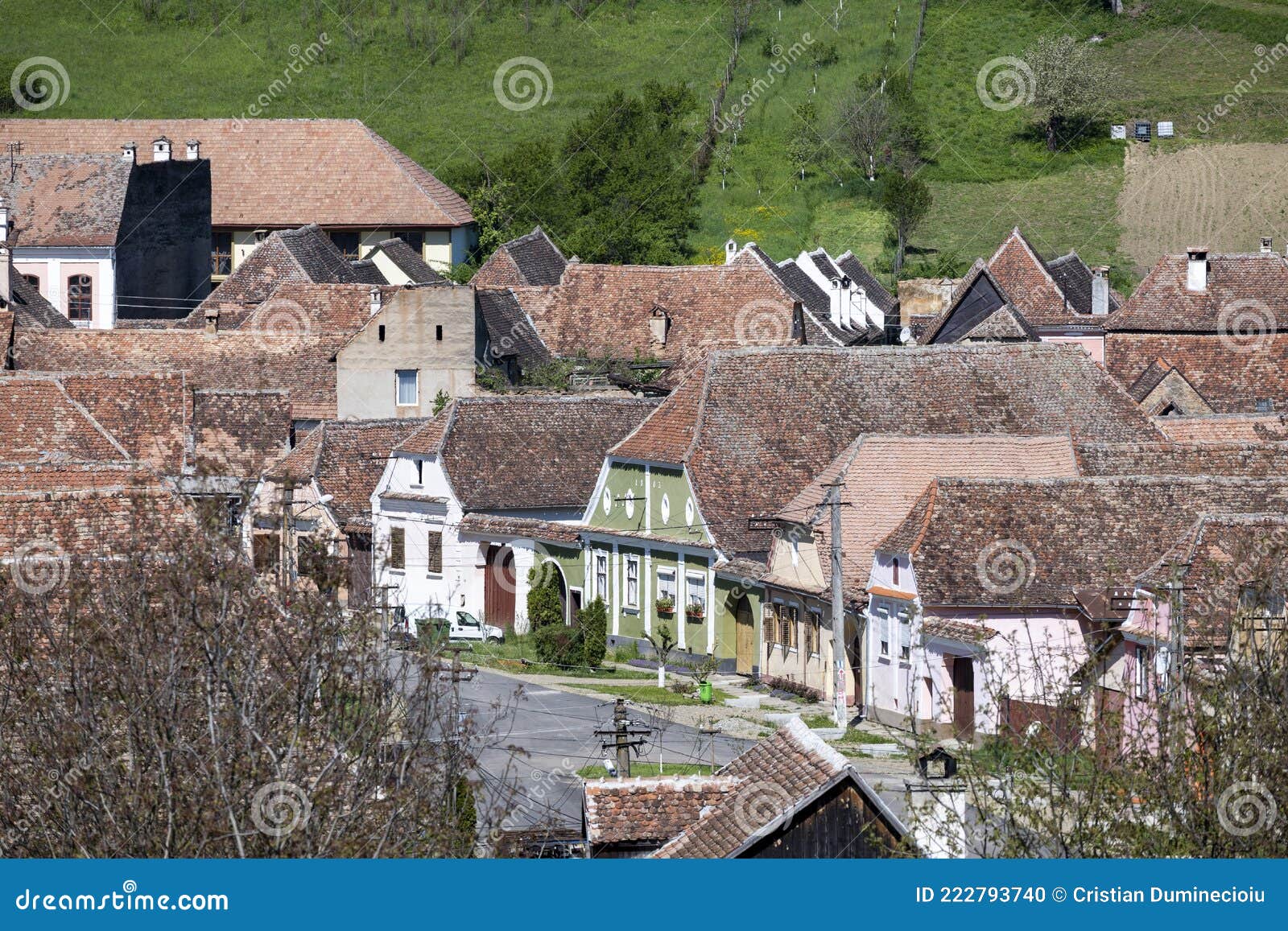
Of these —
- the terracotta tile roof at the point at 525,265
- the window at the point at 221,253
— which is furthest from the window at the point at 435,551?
the window at the point at 221,253

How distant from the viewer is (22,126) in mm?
103812

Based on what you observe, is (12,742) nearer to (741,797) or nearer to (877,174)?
(741,797)

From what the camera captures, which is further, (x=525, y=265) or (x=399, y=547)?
(x=525, y=265)

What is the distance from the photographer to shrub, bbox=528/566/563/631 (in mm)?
49812

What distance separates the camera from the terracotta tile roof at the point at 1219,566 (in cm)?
2247

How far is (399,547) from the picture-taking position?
53.8m

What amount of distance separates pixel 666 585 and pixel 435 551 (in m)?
7.39

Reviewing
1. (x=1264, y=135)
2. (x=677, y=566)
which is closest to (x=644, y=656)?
(x=677, y=566)

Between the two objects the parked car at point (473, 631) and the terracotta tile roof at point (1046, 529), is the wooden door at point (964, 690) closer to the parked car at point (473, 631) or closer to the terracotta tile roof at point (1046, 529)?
the terracotta tile roof at point (1046, 529)

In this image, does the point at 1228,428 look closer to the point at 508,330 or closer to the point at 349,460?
the point at 349,460

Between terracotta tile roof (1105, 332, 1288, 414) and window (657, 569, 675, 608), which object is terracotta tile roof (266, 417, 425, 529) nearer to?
window (657, 569, 675, 608)

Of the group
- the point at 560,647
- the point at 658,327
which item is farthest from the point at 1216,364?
the point at 560,647

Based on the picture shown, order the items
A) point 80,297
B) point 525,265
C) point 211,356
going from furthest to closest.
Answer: point 525,265 → point 80,297 → point 211,356

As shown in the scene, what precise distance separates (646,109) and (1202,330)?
4539 cm
